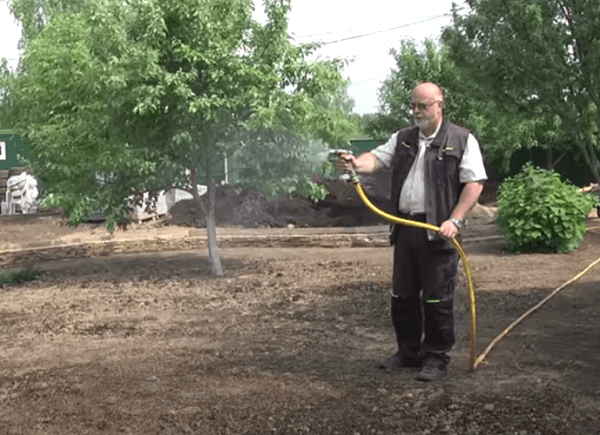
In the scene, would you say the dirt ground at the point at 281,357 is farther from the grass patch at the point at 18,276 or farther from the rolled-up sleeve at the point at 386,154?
the rolled-up sleeve at the point at 386,154

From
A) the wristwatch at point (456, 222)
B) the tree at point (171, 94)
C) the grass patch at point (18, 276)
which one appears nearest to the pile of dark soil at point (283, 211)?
the grass patch at point (18, 276)


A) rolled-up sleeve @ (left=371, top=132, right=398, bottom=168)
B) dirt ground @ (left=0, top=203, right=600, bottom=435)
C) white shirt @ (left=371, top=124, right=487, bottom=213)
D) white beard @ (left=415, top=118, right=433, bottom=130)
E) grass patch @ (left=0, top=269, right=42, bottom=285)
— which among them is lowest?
dirt ground @ (left=0, top=203, right=600, bottom=435)

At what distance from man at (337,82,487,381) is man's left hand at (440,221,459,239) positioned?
37 mm

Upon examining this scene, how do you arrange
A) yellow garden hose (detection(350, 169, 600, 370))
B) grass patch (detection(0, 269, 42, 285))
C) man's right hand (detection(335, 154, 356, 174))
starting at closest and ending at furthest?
yellow garden hose (detection(350, 169, 600, 370)) → man's right hand (detection(335, 154, 356, 174)) → grass patch (detection(0, 269, 42, 285))

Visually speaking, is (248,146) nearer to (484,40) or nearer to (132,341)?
(484,40)

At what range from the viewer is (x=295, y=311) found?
27.7 ft

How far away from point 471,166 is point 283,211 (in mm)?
14103

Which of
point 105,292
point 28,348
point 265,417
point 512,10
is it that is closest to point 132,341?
point 28,348

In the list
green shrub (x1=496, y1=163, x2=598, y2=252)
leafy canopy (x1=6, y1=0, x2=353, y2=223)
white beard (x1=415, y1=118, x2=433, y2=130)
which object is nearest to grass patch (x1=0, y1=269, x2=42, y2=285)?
leafy canopy (x1=6, y1=0, x2=353, y2=223)

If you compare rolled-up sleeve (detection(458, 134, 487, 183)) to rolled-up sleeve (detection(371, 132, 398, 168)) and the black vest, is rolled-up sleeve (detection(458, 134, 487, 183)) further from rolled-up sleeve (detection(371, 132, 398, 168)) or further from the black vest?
rolled-up sleeve (detection(371, 132, 398, 168))

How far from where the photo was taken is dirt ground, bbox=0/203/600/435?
4.58 metres

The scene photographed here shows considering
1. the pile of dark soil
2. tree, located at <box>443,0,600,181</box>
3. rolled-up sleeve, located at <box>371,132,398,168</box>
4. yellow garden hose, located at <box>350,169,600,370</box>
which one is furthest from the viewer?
the pile of dark soil

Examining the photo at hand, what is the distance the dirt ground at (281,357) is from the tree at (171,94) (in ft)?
4.66

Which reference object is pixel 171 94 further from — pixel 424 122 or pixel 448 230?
pixel 448 230
